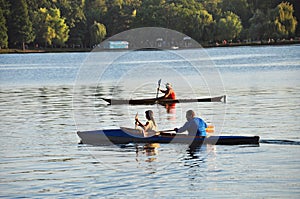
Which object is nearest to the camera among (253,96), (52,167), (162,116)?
(52,167)

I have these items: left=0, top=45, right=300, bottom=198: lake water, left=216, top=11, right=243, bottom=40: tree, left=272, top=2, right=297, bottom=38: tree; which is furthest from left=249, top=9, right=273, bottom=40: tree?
left=0, top=45, right=300, bottom=198: lake water

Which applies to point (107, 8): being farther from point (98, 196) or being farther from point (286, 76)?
point (98, 196)

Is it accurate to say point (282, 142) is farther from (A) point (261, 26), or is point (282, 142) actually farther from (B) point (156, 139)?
(A) point (261, 26)

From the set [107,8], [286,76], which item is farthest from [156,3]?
[286,76]

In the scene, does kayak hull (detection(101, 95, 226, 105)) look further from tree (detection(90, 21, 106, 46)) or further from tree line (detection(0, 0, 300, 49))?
tree (detection(90, 21, 106, 46))

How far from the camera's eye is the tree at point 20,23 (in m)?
158

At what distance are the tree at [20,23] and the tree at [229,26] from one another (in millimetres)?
A: 35936

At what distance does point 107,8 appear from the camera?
18375 centimetres

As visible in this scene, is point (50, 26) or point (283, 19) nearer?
point (283, 19)

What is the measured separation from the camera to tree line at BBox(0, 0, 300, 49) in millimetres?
152375

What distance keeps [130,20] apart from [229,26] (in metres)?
25.6

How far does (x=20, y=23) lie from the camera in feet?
521

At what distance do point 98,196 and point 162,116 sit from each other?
16.7 meters

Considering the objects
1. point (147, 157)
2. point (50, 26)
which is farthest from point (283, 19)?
point (147, 157)
